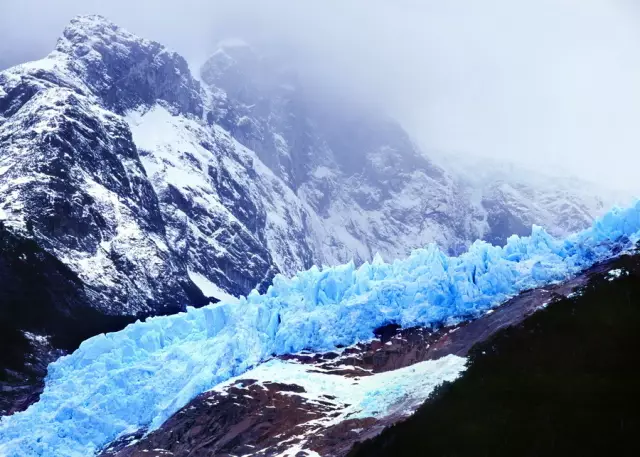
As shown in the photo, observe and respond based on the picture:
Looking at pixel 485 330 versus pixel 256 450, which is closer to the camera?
pixel 256 450

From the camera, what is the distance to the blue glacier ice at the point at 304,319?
94125 mm

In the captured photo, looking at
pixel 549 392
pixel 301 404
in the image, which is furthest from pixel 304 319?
pixel 549 392

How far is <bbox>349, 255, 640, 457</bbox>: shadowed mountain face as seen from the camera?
62.0 m

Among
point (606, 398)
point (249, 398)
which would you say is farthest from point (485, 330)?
point (249, 398)

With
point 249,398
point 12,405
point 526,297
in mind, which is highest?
point 526,297

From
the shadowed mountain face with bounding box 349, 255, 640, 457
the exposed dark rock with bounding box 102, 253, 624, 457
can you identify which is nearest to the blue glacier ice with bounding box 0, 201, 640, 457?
the exposed dark rock with bounding box 102, 253, 624, 457

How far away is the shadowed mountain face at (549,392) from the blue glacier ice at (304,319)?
44.7 ft

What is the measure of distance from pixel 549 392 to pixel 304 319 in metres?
37.7

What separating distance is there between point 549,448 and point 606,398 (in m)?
7.50

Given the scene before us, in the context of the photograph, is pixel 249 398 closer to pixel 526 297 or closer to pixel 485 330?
pixel 485 330

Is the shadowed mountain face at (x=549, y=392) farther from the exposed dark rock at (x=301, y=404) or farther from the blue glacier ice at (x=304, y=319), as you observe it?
the blue glacier ice at (x=304, y=319)

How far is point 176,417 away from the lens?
91.3 m

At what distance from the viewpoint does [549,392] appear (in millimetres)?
67938

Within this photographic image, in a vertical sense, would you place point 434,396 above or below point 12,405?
above
